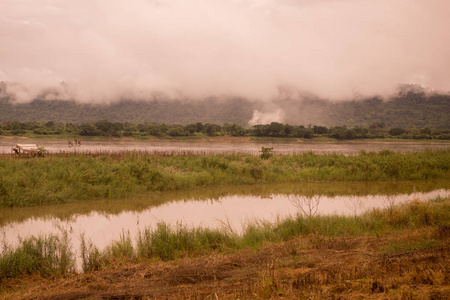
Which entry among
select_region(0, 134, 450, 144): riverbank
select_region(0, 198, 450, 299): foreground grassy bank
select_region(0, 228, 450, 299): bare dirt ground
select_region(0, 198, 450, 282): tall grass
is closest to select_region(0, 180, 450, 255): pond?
select_region(0, 198, 450, 282): tall grass

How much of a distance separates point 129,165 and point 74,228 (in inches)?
336

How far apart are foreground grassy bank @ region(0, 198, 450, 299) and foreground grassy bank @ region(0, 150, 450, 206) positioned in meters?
7.91

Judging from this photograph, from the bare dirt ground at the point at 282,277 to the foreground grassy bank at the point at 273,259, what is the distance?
0.02 meters

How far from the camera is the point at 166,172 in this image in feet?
62.1

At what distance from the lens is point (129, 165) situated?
734 inches

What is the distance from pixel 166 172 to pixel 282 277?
14.4 metres

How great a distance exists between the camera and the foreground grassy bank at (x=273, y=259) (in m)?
4.96

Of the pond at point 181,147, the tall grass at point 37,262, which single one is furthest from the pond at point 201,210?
the pond at point 181,147

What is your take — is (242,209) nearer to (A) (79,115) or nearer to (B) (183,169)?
(B) (183,169)

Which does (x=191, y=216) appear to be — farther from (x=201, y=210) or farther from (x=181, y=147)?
(x=181, y=147)

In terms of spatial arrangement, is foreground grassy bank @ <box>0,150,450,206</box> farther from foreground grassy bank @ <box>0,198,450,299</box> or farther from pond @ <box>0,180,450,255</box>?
foreground grassy bank @ <box>0,198,450,299</box>

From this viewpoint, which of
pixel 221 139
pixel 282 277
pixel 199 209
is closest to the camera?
pixel 282 277

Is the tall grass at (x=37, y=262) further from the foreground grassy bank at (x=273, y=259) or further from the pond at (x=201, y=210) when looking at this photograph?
the pond at (x=201, y=210)

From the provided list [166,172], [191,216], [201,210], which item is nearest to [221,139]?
[166,172]
